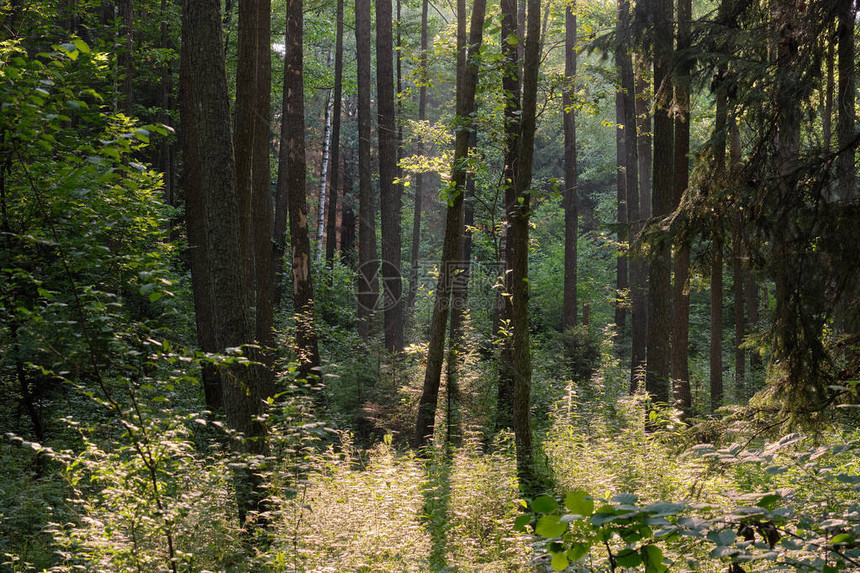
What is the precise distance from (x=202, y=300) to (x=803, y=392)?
919cm

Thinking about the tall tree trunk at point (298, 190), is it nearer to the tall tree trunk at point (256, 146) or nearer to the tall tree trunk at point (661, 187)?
the tall tree trunk at point (256, 146)

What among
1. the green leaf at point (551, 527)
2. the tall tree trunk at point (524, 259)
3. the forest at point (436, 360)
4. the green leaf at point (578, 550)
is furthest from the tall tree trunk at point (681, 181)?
the green leaf at point (551, 527)

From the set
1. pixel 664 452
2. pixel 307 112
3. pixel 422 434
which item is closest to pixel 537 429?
pixel 422 434

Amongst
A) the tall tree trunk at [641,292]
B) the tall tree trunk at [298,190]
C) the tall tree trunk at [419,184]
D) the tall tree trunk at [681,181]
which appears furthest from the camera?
the tall tree trunk at [641,292]

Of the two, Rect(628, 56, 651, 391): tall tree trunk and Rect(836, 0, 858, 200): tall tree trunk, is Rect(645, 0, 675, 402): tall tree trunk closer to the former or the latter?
Rect(628, 56, 651, 391): tall tree trunk

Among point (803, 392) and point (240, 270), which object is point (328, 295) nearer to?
point (240, 270)

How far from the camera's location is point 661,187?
32.0 ft

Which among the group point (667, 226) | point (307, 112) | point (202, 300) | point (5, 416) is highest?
point (307, 112)

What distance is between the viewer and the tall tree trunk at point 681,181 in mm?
8930

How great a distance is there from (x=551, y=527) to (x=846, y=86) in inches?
226

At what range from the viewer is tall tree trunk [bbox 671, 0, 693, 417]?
8.93 m

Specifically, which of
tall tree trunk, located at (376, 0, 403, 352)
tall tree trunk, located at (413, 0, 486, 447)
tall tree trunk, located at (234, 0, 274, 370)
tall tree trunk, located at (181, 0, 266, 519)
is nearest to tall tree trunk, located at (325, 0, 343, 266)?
tall tree trunk, located at (376, 0, 403, 352)

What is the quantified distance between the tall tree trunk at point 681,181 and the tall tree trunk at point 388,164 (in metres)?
6.75

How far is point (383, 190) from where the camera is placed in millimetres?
15438
